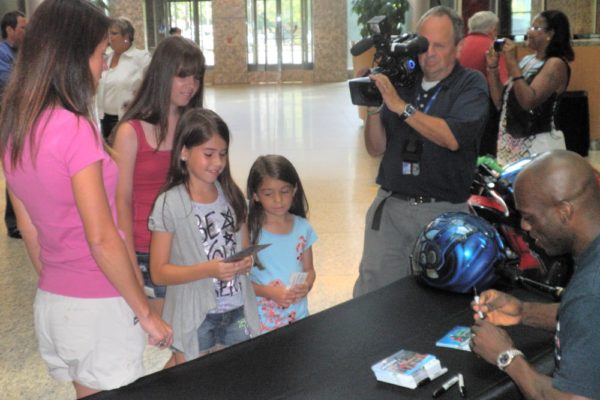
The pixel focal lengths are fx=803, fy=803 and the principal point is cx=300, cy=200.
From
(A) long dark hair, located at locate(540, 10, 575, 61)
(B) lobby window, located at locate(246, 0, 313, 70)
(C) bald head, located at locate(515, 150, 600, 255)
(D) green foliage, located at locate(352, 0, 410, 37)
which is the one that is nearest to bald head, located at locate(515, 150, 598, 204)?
(C) bald head, located at locate(515, 150, 600, 255)

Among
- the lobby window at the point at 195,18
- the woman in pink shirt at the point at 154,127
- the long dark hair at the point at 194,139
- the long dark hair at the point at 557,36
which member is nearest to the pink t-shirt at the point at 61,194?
the long dark hair at the point at 194,139

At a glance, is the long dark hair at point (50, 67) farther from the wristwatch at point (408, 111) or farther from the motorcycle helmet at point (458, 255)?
the wristwatch at point (408, 111)

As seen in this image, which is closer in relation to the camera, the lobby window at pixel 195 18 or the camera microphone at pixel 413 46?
the camera microphone at pixel 413 46

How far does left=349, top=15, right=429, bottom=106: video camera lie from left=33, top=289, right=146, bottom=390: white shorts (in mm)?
1555

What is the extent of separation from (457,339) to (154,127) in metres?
1.44

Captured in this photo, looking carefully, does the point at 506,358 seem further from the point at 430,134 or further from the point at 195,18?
the point at 195,18

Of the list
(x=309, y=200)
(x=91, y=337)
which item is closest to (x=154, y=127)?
(x=91, y=337)

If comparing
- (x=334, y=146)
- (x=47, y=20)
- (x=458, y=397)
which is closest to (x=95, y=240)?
(x=47, y=20)

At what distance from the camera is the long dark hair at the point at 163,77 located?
3.12 m

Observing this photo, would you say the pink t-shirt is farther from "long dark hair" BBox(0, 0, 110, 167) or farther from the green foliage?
the green foliage

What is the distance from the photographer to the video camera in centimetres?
334

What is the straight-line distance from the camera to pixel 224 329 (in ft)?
9.49

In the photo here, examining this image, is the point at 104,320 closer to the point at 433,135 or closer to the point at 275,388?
the point at 275,388

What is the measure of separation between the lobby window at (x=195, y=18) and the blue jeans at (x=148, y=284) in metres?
22.5
